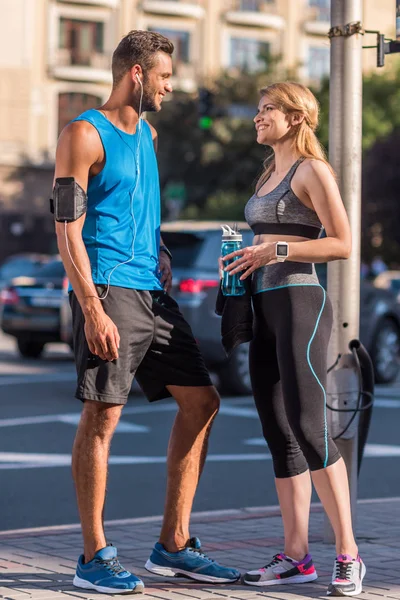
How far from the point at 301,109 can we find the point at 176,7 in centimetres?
5159

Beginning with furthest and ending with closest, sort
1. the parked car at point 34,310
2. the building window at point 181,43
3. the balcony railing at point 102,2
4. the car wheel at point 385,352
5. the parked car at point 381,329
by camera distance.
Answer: the building window at point 181,43, the balcony railing at point 102,2, the parked car at point 34,310, the car wheel at point 385,352, the parked car at point 381,329

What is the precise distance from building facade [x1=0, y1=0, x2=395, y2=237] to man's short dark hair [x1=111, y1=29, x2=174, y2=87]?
44.3 metres

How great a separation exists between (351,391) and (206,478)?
9.54ft

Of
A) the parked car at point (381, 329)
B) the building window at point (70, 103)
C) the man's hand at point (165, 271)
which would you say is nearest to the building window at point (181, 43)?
the building window at point (70, 103)

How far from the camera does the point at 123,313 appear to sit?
16.0 ft

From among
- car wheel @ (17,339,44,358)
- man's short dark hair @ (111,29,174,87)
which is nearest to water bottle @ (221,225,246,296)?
man's short dark hair @ (111,29,174,87)

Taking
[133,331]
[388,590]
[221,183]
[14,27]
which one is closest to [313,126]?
[133,331]

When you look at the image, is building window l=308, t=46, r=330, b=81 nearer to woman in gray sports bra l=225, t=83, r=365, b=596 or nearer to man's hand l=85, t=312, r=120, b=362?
woman in gray sports bra l=225, t=83, r=365, b=596

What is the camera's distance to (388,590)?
474 cm

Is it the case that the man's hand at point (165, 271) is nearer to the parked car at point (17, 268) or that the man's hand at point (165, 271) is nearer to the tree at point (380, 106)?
the parked car at point (17, 268)

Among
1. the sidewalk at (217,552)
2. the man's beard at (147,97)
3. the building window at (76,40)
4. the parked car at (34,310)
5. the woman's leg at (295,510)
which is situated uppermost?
the building window at (76,40)

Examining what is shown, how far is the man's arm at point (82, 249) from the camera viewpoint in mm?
4703

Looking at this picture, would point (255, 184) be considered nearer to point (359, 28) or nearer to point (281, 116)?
point (281, 116)

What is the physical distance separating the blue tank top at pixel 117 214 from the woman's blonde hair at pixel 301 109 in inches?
23.5
